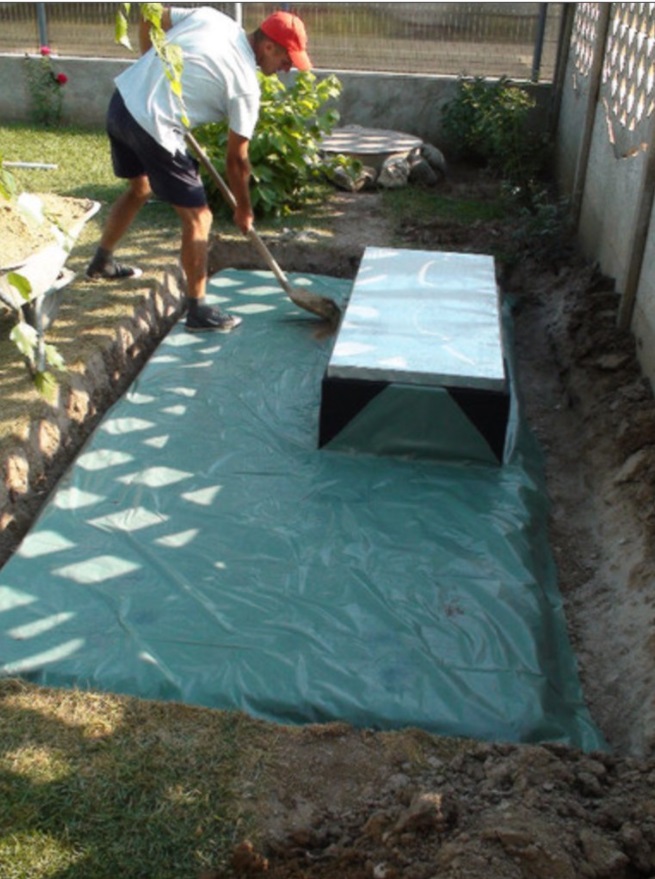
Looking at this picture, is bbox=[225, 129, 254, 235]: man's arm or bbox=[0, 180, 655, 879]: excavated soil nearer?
bbox=[0, 180, 655, 879]: excavated soil

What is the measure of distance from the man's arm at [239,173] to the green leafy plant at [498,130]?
294 centimetres

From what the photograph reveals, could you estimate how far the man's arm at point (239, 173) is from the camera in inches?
189

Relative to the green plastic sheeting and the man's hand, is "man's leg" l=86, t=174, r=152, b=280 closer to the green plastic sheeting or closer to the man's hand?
the man's hand

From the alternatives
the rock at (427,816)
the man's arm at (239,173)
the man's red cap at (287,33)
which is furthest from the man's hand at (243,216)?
the rock at (427,816)

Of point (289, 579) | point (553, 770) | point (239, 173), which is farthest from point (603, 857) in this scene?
point (239, 173)

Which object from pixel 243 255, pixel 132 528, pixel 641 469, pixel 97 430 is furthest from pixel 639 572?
pixel 243 255

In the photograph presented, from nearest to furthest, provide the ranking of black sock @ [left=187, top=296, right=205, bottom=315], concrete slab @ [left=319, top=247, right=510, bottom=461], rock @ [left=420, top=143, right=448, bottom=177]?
concrete slab @ [left=319, top=247, right=510, bottom=461] → black sock @ [left=187, top=296, right=205, bottom=315] → rock @ [left=420, top=143, right=448, bottom=177]

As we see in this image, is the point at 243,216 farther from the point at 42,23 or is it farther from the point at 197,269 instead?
the point at 42,23

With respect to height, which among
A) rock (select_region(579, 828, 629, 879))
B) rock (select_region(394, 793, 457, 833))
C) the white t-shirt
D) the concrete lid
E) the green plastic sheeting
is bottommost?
the green plastic sheeting

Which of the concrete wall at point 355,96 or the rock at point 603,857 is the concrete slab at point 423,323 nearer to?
the rock at point 603,857

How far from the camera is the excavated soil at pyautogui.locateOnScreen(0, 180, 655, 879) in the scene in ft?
7.52

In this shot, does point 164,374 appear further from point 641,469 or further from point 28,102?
point 28,102

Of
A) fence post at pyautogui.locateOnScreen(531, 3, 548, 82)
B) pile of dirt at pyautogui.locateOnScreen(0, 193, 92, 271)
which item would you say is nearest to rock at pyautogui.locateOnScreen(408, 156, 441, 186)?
fence post at pyautogui.locateOnScreen(531, 3, 548, 82)

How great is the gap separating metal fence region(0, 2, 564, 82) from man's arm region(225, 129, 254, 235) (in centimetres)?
438
